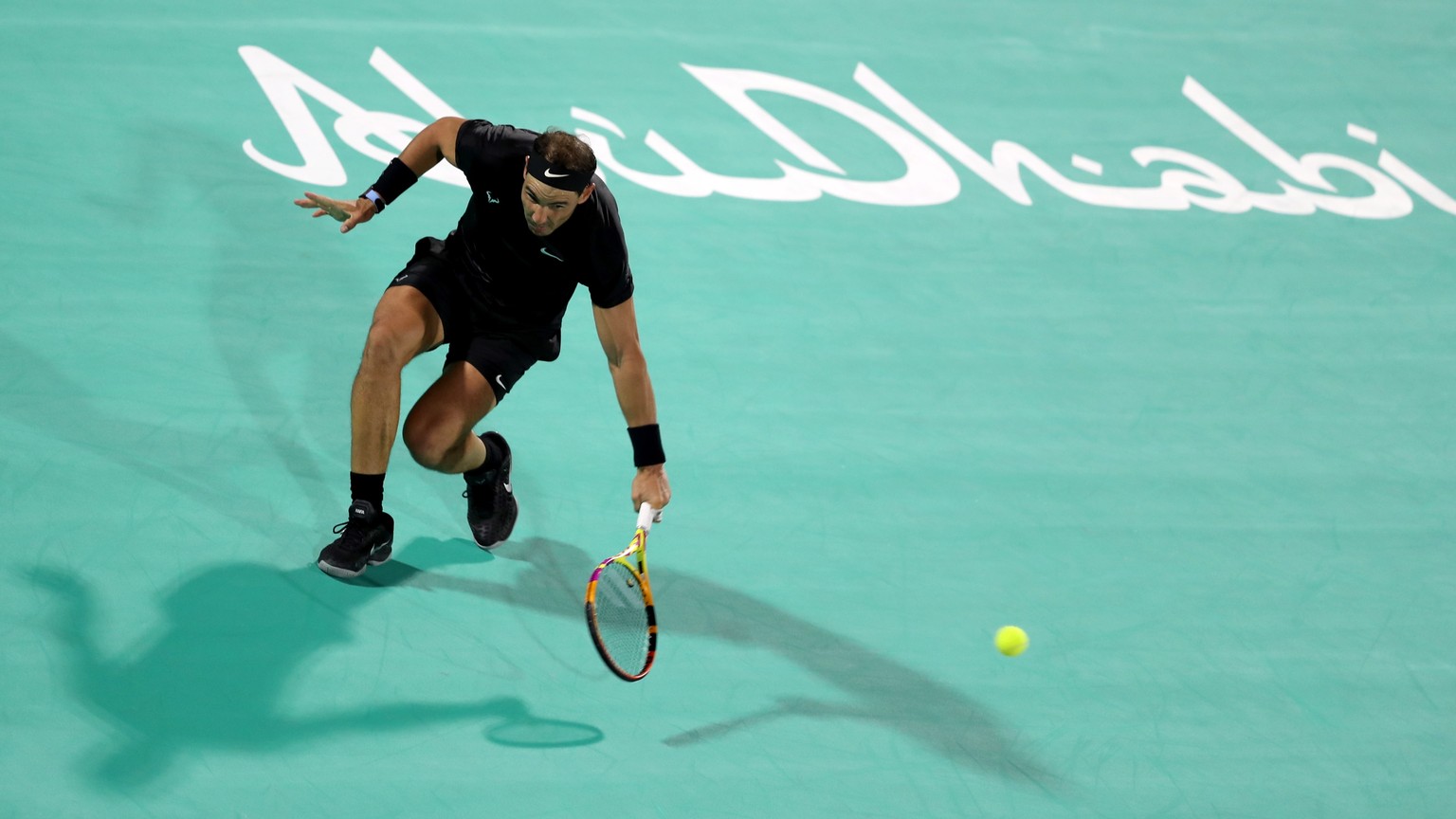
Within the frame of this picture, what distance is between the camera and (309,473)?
4621 millimetres

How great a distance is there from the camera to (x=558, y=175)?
3.73 m

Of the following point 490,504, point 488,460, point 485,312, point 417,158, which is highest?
point 417,158

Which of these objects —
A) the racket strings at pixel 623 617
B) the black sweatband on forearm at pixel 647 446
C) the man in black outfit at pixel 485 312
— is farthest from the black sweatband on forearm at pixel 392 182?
the racket strings at pixel 623 617

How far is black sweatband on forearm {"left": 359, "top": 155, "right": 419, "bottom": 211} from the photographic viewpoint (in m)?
4.17

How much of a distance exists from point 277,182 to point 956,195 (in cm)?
303

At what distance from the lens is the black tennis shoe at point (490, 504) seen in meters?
4.42

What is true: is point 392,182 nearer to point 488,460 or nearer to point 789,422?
point 488,460

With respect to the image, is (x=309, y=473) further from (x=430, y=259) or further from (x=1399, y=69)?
(x=1399, y=69)

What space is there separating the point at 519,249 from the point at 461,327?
1.07 ft

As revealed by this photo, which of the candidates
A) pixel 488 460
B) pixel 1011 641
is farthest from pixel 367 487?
pixel 1011 641

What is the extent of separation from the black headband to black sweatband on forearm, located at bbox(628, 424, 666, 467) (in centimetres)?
69

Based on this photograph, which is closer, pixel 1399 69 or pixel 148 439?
pixel 148 439

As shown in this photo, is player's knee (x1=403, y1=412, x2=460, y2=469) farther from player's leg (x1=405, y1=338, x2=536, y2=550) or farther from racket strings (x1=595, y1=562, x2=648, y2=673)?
racket strings (x1=595, y1=562, x2=648, y2=673)

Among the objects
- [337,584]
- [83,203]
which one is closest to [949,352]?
[337,584]
